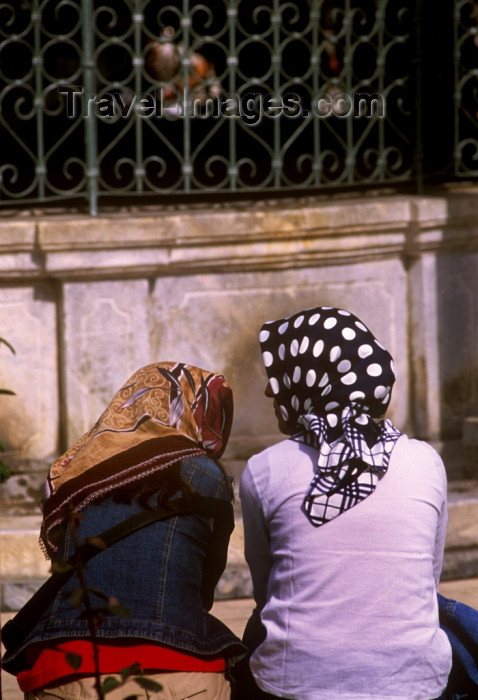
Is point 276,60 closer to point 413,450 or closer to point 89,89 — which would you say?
point 89,89

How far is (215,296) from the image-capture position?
4.95 m

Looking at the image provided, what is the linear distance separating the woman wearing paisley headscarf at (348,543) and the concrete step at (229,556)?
1715 millimetres

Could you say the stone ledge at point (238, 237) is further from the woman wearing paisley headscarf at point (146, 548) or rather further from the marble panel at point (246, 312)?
the woman wearing paisley headscarf at point (146, 548)

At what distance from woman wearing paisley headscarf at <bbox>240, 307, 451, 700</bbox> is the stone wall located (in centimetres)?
219

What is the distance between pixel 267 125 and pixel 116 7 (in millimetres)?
1133

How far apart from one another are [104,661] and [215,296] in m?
2.61

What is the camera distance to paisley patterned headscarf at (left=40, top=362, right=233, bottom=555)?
263 cm

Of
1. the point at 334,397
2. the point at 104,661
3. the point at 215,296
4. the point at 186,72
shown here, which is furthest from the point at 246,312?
the point at 104,661

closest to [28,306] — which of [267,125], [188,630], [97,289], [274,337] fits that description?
[97,289]

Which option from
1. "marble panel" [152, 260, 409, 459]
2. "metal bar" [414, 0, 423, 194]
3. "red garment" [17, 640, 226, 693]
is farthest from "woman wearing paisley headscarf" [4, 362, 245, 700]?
"metal bar" [414, 0, 423, 194]

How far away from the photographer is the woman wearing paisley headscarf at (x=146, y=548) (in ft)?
8.15

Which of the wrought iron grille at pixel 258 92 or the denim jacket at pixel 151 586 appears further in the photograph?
the wrought iron grille at pixel 258 92

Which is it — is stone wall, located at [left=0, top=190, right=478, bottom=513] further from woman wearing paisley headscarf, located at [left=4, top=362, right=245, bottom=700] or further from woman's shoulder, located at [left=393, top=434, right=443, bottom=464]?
woman's shoulder, located at [left=393, top=434, right=443, bottom=464]

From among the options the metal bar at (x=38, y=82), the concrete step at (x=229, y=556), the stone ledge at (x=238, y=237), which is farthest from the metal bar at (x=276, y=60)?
the concrete step at (x=229, y=556)
